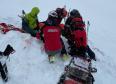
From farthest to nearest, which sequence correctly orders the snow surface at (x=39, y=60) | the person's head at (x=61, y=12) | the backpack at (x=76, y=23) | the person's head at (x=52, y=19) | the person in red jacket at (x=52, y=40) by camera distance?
the person's head at (x=61, y=12) < the backpack at (x=76, y=23) < the person's head at (x=52, y=19) < the person in red jacket at (x=52, y=40) < the snow surface at (x=39, y=60)

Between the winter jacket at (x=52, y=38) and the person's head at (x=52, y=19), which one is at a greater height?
the person's head at (x=52, y=19)

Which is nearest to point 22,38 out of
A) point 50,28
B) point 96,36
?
point 50,28

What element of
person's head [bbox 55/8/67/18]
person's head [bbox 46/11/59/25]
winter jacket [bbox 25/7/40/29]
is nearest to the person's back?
winter jacket [bbox 25/7/40/29]

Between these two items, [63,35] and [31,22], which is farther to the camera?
[31,22]

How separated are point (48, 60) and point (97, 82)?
1656mm

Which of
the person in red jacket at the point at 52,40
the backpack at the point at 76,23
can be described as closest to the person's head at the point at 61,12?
the backpack at the point at 76,23

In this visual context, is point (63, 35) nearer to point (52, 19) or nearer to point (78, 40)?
point (52, 19)

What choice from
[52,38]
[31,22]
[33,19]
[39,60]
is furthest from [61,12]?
[39,60]

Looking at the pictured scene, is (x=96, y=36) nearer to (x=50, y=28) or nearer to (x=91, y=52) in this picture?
(x=91, y=52)

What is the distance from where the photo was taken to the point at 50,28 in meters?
9.10

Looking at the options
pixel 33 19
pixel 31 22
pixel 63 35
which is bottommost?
pixel 63 35

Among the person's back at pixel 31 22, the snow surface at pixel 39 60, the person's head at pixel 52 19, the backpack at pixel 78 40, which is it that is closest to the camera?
the snow surface at pixel 39 60

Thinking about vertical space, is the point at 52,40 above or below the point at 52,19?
below

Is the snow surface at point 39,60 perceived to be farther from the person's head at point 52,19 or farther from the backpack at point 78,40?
the person's head at point 52,19
